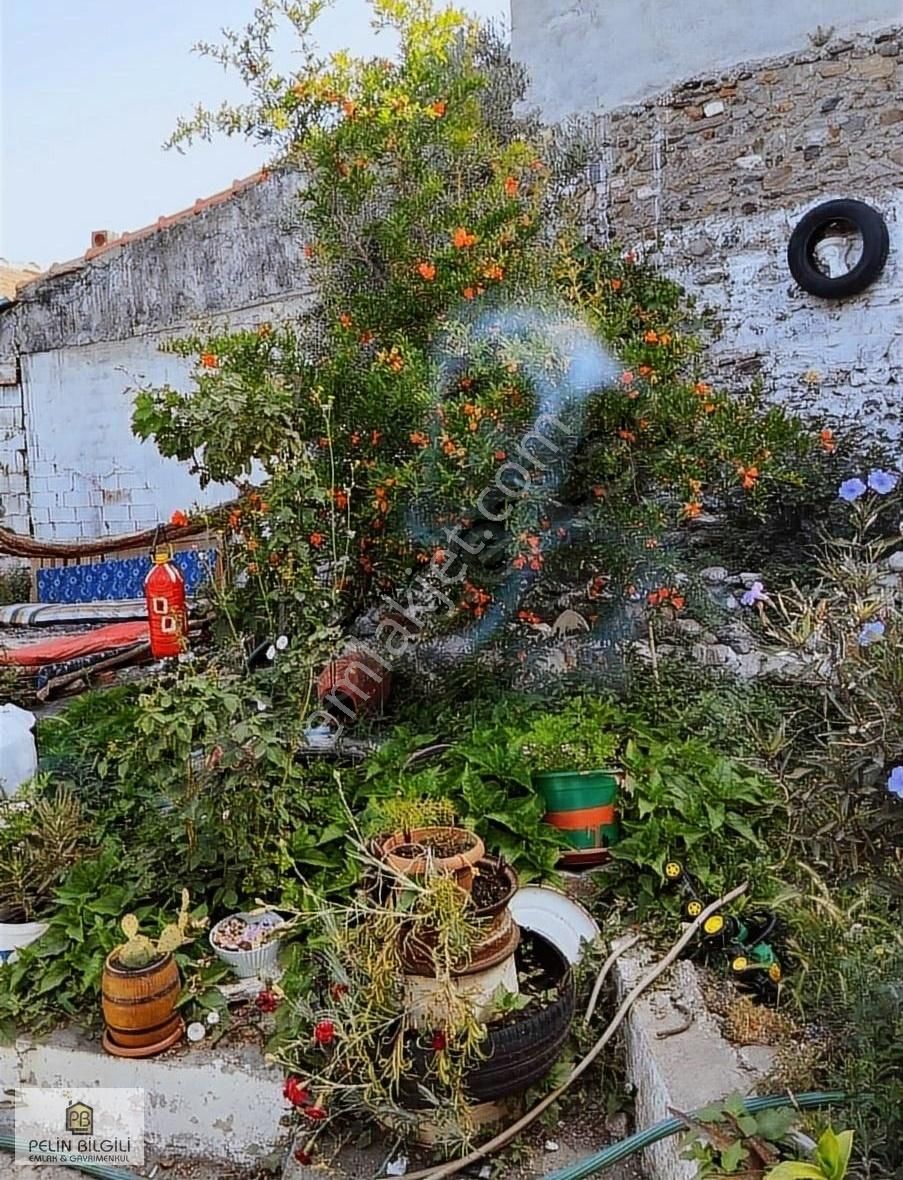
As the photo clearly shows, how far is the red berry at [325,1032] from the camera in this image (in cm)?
184

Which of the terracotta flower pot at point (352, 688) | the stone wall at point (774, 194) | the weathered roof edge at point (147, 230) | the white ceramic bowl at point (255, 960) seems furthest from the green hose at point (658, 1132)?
the weathered roof edge at point (147, 230)

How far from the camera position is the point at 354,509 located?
3.41m

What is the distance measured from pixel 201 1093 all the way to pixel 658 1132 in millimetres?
1052

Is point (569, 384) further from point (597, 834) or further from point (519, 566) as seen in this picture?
point (597, 834)

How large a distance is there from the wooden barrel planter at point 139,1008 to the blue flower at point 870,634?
5.56ft

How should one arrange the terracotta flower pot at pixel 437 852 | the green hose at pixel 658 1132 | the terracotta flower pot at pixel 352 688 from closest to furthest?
the green hose at pixel 658 1132
the terracotta flower pot at pixel 437 852
the terracotta flower pot at pixel 352 688

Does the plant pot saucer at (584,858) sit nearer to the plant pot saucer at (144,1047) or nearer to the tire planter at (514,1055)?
the tire planter at (514,1055)

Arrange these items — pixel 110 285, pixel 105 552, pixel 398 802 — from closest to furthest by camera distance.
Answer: pixel 398 802, pixel 105 552, pixel 110 285

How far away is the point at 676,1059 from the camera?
1.87m

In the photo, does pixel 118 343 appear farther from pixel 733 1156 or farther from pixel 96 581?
pixel 733 1156

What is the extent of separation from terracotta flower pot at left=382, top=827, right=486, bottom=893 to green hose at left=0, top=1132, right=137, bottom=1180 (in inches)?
35.4

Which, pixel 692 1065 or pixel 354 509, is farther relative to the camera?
pixel 354 509

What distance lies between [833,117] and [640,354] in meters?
2.41

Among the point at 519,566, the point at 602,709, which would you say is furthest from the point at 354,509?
the point at 602,709
